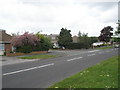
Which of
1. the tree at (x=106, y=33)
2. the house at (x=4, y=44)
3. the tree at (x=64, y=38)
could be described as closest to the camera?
the house at (x=4, y=44)

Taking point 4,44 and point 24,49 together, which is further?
point 4,44

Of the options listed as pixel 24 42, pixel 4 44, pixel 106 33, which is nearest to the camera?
pixel 24 42

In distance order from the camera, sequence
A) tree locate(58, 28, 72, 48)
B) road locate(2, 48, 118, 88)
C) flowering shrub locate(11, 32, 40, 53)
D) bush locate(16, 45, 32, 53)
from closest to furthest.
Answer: road locate(2, 48, 118, 88) < bush locate(16, 45, 32, 53) < flowering shrub locate(11, 32, 40, 53) < tree locate(58, 28, 72, 48)

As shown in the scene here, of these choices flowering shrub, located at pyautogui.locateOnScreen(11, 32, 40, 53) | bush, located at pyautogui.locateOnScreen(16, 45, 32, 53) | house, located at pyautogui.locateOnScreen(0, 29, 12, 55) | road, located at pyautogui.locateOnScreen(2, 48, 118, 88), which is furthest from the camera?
house, located at pyautogui.locateOnScreen(0, 29, 12, 55)

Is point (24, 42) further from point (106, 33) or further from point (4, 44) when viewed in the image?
point (106, 33)

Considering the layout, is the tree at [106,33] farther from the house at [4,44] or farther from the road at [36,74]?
the road at [36,74]

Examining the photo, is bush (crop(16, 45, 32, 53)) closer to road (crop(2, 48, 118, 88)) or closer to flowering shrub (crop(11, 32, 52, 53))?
flowering shrub (crop(11, 32, 52, 53))

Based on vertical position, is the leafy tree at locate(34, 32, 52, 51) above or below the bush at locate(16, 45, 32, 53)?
above

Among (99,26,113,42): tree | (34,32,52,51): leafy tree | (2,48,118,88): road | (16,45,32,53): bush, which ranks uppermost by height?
(99,26,113,42): tree

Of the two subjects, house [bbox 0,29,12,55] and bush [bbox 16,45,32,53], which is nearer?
bush [bbox 16,45,32,53]

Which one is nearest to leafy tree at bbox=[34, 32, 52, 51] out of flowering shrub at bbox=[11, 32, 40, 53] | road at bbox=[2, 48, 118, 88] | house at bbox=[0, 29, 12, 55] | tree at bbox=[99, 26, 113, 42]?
flowering shrub at bbox=[11, 32, 40, 53]

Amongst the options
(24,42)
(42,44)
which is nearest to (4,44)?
(24,42)

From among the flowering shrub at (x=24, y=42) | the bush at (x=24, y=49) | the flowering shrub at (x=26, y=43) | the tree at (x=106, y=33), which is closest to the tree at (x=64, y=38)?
the flowering shrub at (x=26, y=43)

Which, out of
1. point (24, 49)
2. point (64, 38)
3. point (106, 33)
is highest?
point (106, 33)
